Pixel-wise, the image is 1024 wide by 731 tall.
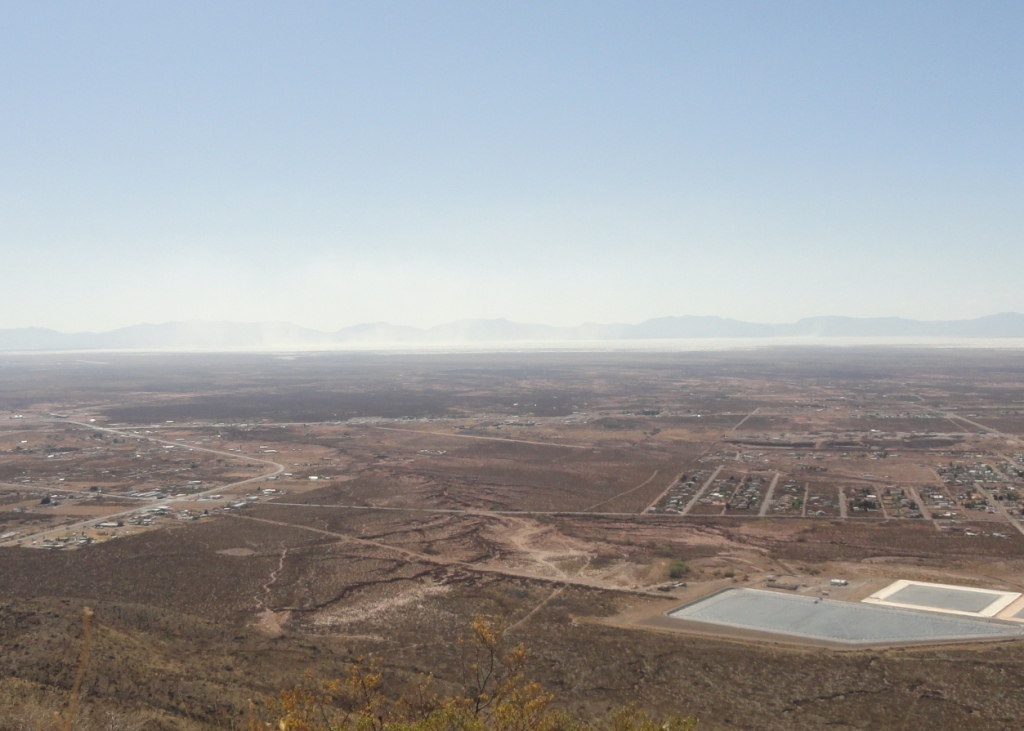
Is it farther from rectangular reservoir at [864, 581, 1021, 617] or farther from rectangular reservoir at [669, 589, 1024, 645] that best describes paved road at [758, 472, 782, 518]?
rectangular reservoir at [669, 589, 1024, 645]

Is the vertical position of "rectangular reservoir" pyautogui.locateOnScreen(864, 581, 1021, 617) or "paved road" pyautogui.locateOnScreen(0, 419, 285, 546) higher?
"paved road" pyautogui.locateOnScreen(0, 419, 285, 546)

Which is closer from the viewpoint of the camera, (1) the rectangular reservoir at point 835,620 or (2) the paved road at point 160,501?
(1) the rectangular reservoir at point 835,620

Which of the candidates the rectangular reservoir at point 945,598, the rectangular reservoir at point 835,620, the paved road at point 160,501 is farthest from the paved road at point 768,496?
the paved road at point 160,501

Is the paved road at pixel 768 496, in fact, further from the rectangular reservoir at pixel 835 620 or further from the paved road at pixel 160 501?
the paved road at pixel 160 501

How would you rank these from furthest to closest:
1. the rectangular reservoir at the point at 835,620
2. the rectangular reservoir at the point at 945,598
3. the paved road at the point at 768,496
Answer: the paved road at the point at 768,496 < the rectangular reservoir at the point at 945,598 < the rectangular reservoir at the point at 835,620

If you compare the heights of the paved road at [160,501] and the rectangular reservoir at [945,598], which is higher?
the paved road at [160,501]

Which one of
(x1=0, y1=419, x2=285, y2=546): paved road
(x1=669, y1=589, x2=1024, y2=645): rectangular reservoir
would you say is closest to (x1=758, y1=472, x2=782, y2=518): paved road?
(x1=669, y1=589, x2=1024, y2=645): rectangular reservoir

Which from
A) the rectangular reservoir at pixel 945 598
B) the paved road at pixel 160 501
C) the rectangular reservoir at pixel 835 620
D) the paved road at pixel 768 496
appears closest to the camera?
the rectangular reservoir at pixel 835 620

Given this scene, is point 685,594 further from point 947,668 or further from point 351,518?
point 351,518

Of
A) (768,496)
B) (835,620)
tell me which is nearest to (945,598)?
(835,620)

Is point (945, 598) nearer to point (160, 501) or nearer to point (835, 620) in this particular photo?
point (835, 620)

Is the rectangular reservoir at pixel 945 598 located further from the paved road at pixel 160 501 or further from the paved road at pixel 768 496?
the paved road at pixel 160 501

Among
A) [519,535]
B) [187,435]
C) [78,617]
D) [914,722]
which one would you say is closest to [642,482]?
[519,535]
